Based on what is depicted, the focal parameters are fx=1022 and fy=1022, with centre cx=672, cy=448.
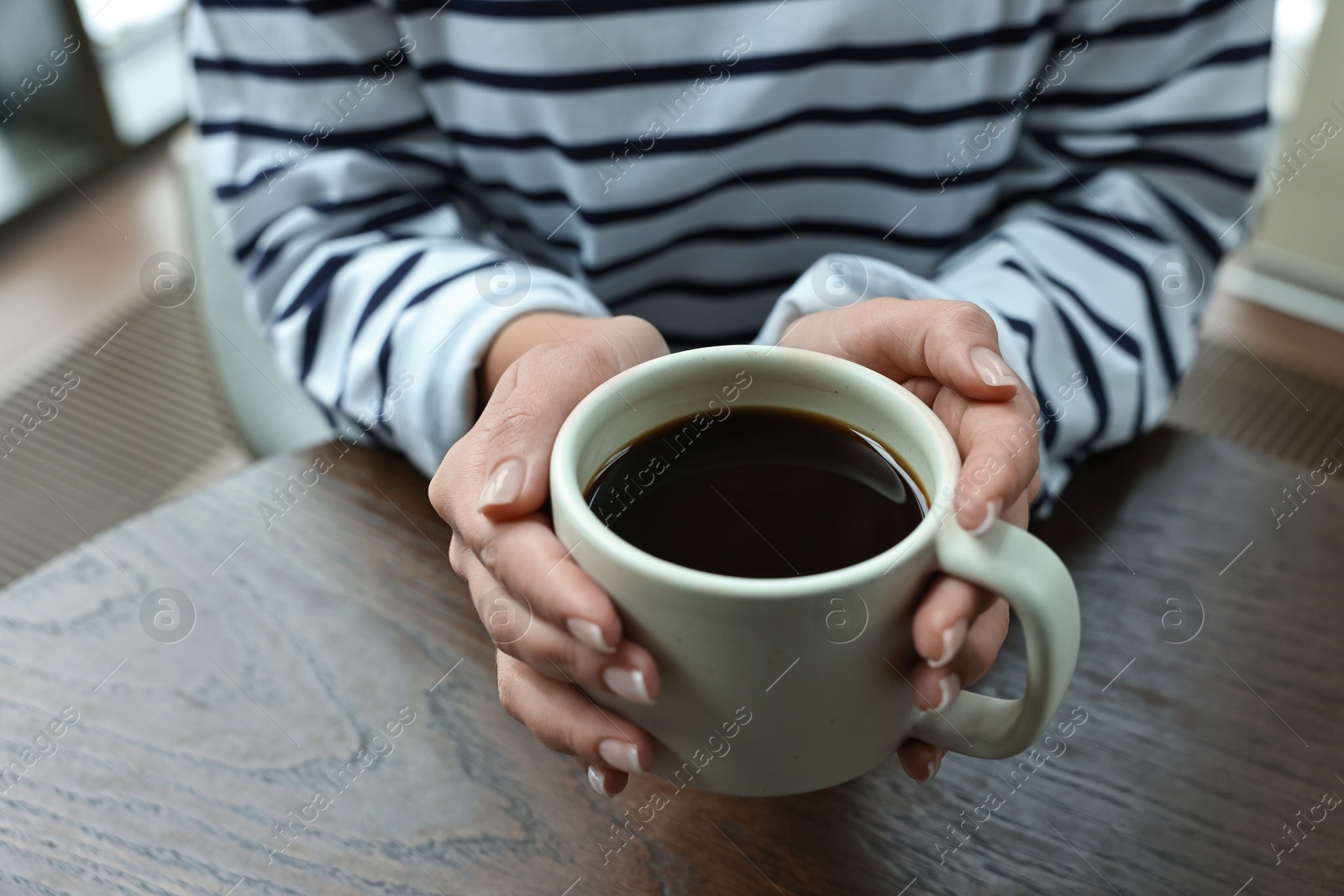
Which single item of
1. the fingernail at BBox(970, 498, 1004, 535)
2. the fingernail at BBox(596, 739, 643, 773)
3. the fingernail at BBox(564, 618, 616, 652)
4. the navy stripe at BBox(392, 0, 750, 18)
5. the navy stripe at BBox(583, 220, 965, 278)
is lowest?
the navy stripe at BBox(583, 220, 965, 278)

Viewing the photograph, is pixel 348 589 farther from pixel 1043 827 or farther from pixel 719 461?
pixel 1043 827

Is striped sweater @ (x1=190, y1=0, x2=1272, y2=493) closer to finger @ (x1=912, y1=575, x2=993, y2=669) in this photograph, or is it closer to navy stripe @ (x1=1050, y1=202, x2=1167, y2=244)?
navy stripe @ (x1=1050, y1=202, x2=1167, y2=244)

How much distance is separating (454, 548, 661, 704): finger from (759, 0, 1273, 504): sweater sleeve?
240mm

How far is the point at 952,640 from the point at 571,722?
0.49 ft

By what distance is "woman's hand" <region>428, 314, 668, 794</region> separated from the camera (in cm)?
35

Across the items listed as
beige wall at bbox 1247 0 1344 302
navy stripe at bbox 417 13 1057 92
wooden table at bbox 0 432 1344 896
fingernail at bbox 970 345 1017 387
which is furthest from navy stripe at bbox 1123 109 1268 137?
beige wall at bbox 1247 0 1344 302

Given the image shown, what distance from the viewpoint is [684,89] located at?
2.24ft

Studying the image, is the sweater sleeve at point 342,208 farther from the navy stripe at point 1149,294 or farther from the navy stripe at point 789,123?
the navy stripe at point 1149,294

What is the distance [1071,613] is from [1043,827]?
6.0 inches

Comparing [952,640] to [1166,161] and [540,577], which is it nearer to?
[540,577]

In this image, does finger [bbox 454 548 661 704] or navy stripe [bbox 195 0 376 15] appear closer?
finger [bbox 454 548 661 704]

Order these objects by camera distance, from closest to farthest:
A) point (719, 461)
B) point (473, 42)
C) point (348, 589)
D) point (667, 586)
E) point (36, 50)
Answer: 1. point (667, 586)
2. point (719, 461)
3. point (348, 589)
4. point (473, 42)
5. point (36, 50)

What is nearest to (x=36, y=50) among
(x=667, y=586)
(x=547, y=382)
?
(x=547, y=382)

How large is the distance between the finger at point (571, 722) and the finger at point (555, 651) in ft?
0.04
